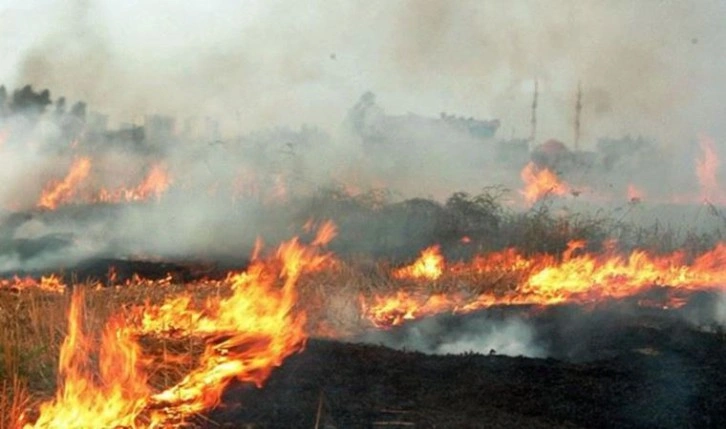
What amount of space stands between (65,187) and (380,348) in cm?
1640

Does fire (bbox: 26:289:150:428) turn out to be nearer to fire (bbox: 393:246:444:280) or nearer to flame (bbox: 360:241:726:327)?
flame (bbox: 360:241:726:327)

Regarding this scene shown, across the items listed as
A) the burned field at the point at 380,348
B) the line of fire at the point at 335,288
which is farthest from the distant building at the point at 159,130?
the burned field at the point at 380,348

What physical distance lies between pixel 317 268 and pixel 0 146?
12.5m

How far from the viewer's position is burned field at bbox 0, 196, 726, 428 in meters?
5.77

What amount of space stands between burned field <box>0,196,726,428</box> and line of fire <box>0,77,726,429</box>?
0.03m

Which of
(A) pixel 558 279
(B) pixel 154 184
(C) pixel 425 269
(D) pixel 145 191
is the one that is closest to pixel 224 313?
(C) pixel 425 269

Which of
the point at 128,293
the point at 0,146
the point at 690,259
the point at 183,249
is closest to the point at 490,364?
the point at 128,293

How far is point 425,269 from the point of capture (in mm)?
13023

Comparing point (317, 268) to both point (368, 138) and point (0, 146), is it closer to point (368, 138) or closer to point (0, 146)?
point (0, 146)

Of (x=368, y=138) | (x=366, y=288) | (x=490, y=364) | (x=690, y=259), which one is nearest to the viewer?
(x=490, y=364)

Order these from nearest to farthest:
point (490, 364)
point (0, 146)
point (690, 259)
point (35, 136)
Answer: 1. point (490, 364)
2. point (690, 259)
3. point (0, 146)
4. point (35, 136)

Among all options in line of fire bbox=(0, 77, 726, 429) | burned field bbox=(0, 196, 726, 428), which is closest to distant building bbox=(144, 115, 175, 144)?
line of fire bbox=(0, 77, 726, 429)

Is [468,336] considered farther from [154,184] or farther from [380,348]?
[154,184]

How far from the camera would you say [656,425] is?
5977mm
